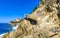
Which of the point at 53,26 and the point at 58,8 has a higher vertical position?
the point at 58,8

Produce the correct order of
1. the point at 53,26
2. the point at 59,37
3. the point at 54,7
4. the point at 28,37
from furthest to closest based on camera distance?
the point at 54,7 < the point at 28,37 < the point at 53,26 < the point at 59,37

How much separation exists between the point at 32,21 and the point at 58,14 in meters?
4.75

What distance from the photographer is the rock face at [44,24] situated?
25967 mm

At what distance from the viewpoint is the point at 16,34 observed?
33.9 m

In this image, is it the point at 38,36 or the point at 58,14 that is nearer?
the point at 38,36

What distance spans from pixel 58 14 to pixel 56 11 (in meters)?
1.27

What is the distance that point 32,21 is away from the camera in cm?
3381

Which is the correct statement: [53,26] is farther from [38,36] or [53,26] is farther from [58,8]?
[58,8]

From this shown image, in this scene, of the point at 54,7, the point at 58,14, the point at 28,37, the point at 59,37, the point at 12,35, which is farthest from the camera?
the point at 12,35

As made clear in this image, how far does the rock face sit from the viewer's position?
85.2ft

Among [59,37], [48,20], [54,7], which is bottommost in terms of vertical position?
[59,37]

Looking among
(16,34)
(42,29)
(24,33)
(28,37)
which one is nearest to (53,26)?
(42,29)

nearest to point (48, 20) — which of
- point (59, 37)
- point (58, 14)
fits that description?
point (58, 14)

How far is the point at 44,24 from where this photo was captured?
29234 mm
